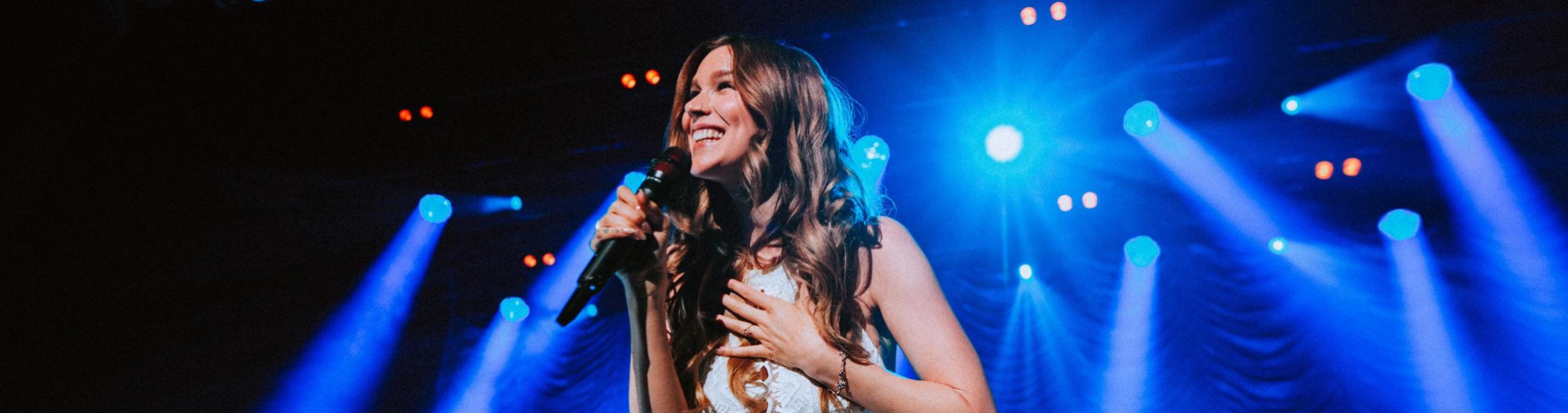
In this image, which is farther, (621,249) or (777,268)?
(777,268)

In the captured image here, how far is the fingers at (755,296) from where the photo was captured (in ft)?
5.12

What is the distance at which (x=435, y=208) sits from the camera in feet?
19.6

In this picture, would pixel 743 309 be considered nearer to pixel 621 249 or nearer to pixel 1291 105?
pixel 621 249

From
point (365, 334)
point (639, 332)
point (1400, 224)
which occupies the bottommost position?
point (365, 334)

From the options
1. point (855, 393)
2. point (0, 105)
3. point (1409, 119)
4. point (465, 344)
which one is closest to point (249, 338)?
point (465, 344)

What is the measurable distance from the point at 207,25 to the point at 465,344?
314 cm

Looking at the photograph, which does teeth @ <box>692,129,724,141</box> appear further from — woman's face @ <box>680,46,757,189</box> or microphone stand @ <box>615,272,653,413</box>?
microphone stand @ <box>615,272,653,413</box>

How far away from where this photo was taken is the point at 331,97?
17.0 ft

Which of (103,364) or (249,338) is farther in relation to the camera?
(249,338)

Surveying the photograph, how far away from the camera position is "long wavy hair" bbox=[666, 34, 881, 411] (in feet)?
5.30

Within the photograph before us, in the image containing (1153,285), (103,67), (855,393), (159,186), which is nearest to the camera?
(855,393)

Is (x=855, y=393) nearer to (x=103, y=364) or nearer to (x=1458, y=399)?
(x=103, y=364)

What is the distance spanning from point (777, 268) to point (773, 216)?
13cm

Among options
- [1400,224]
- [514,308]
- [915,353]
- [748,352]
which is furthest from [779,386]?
[1400,224]
